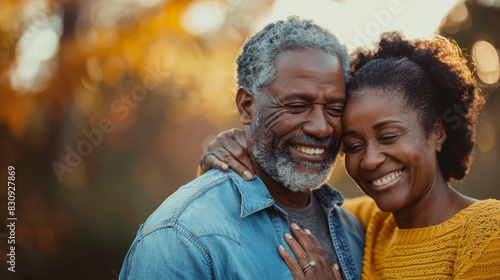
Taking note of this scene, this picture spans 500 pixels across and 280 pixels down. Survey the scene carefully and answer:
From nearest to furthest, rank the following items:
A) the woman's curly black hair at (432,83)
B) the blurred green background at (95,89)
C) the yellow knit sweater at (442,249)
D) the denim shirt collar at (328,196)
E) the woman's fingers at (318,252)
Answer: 1. the yellow knit sweater at (442,249)
2. the woman's fingers at (318,252)
3. the woman's curly black hair at (432,83)
4. the denim shirt collar at (328,196)
5. the blurred green background at (95,89)

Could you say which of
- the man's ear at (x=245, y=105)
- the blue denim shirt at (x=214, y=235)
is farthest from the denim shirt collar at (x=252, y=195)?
the man's ear at (x=245, y=105)

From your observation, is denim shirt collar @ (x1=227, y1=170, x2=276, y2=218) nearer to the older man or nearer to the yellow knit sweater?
the older man

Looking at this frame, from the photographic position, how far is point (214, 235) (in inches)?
99.8

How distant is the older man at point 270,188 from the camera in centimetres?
249

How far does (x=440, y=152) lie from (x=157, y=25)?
4.45 meters

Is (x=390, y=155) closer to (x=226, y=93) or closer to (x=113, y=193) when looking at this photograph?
(x=113, y=193)

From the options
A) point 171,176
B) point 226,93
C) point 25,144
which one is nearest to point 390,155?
point 25,144

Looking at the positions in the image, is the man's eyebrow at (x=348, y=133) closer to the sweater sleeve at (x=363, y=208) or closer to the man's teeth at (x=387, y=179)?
the man's teeth at (x=387, y=179)

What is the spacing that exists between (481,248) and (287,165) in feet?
Result: 3.15

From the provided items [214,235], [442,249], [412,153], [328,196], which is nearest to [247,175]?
[214,235]

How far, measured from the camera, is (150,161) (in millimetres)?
9648

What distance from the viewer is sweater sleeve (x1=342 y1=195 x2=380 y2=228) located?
352 centimetres

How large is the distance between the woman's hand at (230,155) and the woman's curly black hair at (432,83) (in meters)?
0.62

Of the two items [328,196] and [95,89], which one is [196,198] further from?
[95,89]
